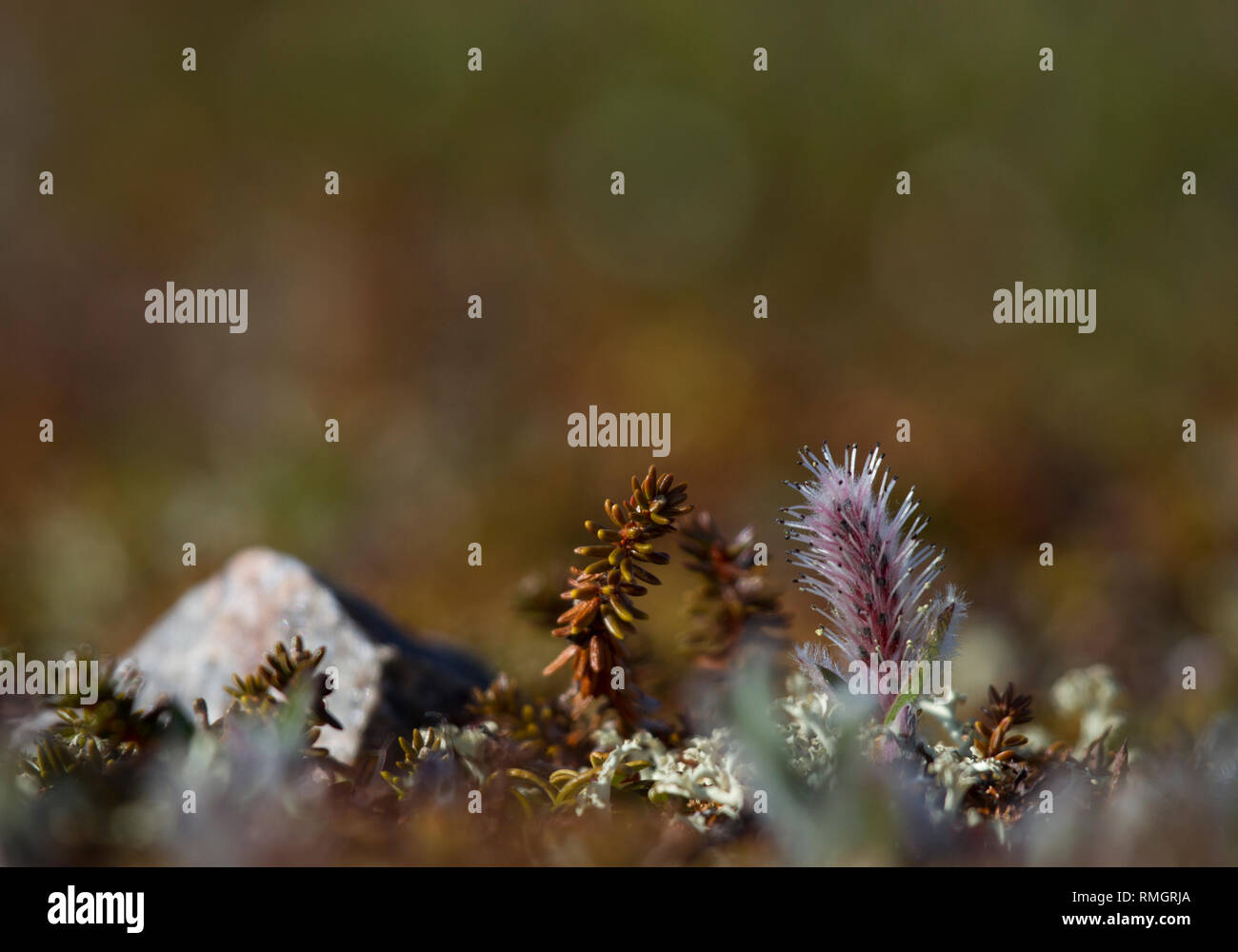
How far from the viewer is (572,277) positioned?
4.69 m

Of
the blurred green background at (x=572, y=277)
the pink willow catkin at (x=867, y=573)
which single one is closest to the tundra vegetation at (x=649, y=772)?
the pink willow catkin at (x=867, y=573)

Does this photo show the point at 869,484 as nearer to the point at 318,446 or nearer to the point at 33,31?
the point at 318,446

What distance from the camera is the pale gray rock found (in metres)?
1.71

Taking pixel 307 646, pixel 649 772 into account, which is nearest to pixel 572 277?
pixel 307 646

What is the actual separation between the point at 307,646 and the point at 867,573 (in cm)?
91

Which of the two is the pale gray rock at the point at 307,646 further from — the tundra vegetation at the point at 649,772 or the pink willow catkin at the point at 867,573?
the pink willow catkin at the point at 867,573

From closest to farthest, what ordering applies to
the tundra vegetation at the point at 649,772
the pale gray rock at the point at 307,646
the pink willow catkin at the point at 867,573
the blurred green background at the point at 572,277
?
1. the tundra vegetation at the point at 649,772
2. the pink willow catkin at the point at 867,573
3. the pale gray rock at the point at 307,646
4. the blurred green background at the point at 572,277

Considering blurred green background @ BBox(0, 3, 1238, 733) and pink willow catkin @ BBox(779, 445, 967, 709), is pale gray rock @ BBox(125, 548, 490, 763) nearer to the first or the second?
pink willow catkin @ BBox(779, 445, 967, 709)

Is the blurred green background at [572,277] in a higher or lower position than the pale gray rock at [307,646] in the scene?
higher

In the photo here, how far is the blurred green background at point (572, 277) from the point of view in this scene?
3910 millimetres

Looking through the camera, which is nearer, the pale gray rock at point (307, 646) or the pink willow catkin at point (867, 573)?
the pink willow catkin at point (867, 573)

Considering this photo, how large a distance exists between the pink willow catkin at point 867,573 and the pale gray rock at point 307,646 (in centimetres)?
65

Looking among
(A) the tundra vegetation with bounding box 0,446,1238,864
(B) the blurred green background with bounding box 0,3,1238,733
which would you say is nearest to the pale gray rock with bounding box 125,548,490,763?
(A) the tundra vegetation with bounding box 0,446,1238,864

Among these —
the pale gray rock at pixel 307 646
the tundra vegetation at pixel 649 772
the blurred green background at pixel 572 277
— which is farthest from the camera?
the blurred green background at pixel 572 277
